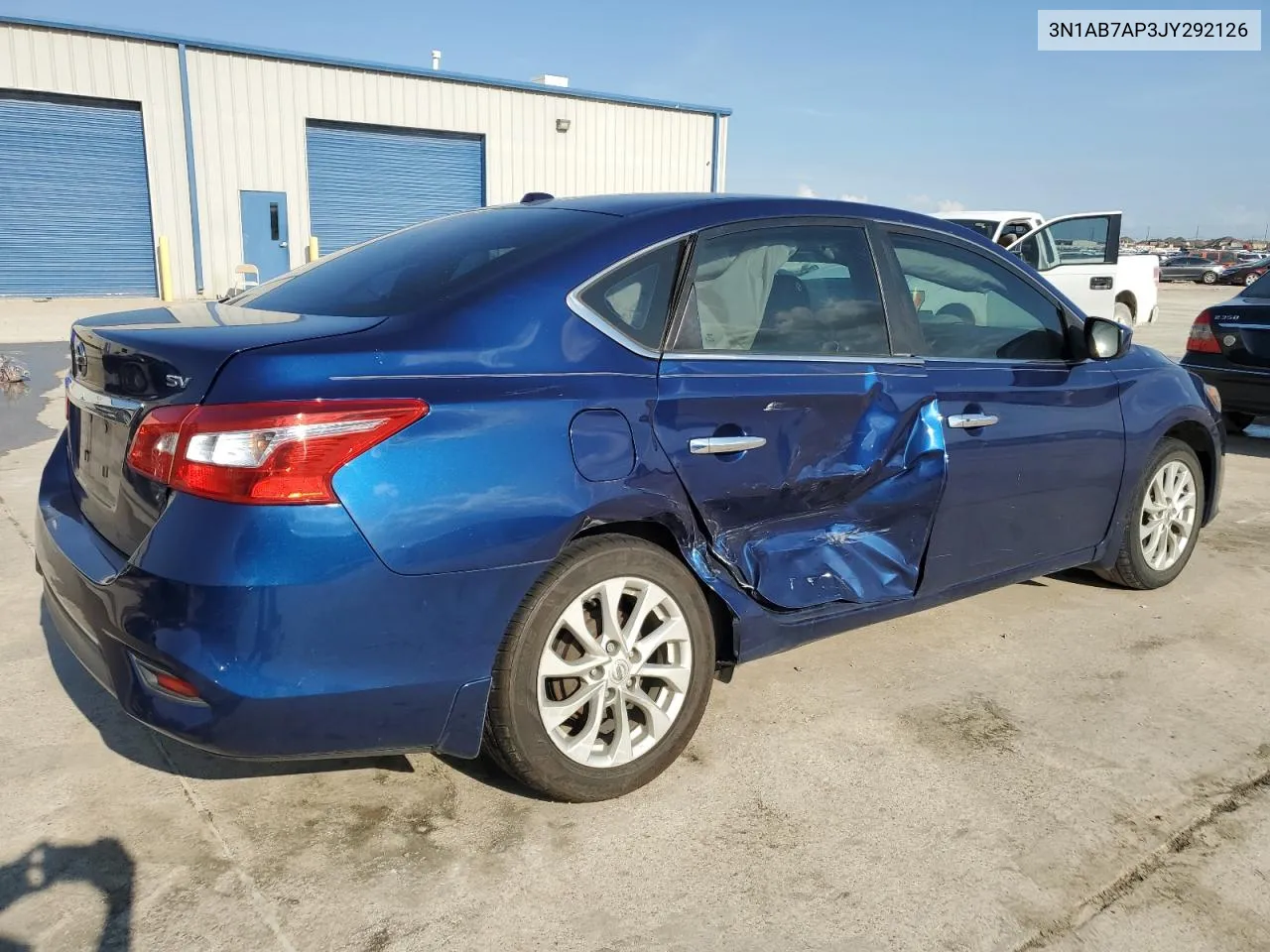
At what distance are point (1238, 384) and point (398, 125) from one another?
17171 millimetres

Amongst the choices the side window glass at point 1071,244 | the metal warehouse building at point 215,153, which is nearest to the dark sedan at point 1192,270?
the metal warehouse building at point 215,153

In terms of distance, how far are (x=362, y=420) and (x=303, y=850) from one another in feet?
3.55

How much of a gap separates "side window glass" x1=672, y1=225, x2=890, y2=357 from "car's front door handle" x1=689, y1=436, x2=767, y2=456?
258mm

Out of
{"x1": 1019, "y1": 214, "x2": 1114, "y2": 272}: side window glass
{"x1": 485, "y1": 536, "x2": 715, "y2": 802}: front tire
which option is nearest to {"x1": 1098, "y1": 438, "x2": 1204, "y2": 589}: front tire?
{"x1": 485, "y1": 536, "x2": 715, "y2": 802}: front tire

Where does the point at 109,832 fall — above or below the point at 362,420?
below

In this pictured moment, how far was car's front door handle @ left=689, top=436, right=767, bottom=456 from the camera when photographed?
8.79 ft

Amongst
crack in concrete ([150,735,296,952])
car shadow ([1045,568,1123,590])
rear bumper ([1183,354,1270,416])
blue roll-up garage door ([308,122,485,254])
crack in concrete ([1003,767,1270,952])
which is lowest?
crack in concrete ([1003,767,1270,952])

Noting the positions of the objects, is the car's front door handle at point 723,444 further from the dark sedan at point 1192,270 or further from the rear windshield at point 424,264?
the dark sedan at point 1192,270

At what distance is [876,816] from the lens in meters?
2.67

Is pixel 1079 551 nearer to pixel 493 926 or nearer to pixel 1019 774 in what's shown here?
pixel 1019 774

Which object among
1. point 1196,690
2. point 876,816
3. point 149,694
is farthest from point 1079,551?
point 149,694

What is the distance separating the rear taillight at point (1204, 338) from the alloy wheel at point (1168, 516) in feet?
12.1

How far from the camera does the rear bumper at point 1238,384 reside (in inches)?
285

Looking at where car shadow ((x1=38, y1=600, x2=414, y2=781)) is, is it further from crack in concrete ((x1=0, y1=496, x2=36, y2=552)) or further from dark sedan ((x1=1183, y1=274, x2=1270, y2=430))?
dark sedan ((x1=1183, y1=274, x2=1270, y2=430))
